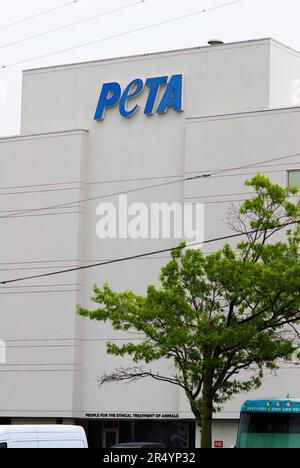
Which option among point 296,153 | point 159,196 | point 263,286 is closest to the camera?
point 263,286

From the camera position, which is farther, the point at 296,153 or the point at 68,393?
the point at 68,393

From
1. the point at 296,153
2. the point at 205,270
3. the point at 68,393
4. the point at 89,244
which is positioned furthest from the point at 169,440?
the point at 205,270

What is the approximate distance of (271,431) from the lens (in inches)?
1049

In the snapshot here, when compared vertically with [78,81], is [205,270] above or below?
below

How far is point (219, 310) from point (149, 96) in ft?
63.9

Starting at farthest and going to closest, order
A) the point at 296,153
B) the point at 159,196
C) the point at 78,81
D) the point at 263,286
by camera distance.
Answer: the point at 78,81, the point at 159,196, the point at 296,153, the point at 263,286

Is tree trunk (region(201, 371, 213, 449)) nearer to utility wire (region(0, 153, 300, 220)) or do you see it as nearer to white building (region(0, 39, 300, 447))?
white building (region(0, 39, 300, 447))

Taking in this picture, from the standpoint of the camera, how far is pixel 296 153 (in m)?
43.7

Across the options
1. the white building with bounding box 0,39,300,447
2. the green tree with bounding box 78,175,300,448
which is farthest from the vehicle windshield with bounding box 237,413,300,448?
the white building with bounding box 0,39,300,447

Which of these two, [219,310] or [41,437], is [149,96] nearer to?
[219,310]

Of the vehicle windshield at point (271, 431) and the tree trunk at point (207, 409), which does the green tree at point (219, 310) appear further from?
the vehicle windshield at point (271, 431)

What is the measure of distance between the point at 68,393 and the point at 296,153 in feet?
47.0

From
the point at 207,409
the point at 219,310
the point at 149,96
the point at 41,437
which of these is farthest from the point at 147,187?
the point at 41,437

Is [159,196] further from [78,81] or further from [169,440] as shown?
[169,440]
